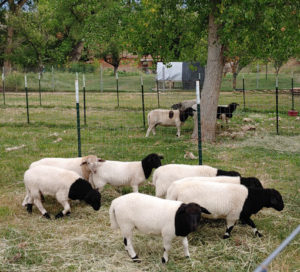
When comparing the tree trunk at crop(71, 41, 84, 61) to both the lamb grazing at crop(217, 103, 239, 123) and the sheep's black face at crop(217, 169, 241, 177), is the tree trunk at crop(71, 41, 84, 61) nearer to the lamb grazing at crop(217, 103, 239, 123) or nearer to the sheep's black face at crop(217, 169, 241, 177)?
the lamb grazing at crop(217, 103, 239, 123)

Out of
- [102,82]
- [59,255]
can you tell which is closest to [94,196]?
[59,255]

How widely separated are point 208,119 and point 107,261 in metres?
7.96

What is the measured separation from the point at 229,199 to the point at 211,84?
7129 millimetres

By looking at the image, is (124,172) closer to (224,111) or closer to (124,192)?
(124,192)

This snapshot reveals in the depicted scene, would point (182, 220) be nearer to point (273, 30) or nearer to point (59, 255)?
point (59, 255)

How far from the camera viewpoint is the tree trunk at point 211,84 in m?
12.1

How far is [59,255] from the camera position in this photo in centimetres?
513

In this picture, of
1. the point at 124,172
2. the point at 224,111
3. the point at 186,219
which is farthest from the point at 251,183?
the point at 224,111

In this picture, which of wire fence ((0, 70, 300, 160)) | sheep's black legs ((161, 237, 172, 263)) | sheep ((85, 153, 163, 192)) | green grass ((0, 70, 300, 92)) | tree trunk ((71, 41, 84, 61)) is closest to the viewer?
sheep's black legs ((161, 237, 172, 263))

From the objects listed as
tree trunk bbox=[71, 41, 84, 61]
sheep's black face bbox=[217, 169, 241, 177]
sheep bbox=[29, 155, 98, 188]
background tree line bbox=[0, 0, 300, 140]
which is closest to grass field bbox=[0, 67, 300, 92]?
tree trunk bbox=[71, 41, 84, 61]

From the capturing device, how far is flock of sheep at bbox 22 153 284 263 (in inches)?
193

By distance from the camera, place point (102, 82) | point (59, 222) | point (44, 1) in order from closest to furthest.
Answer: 1. point (59, 222)
2. point (102, 82)
3. point (44, 1)

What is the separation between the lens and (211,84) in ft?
40.2

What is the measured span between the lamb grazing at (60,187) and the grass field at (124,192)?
26 cm
